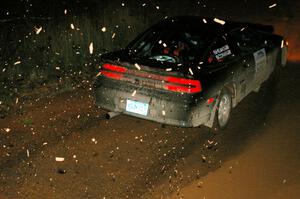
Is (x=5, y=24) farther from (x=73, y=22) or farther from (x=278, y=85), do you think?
(x=278, y=85)

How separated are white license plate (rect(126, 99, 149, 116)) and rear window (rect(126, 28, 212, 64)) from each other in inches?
27.1

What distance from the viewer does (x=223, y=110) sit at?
6.84 meters

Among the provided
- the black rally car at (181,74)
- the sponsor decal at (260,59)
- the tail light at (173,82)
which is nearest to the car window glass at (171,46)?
the black rally car at (181,74)

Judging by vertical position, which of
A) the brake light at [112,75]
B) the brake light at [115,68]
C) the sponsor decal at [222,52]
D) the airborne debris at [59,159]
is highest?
the sponsor decal at [222,52]

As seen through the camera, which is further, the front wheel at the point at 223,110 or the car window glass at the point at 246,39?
the car window glass at the point at 246,39

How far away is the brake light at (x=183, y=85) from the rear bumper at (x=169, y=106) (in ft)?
0.27

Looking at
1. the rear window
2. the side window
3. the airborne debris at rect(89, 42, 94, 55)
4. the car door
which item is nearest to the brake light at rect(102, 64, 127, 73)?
the rear window

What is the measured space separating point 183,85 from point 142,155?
1.07 metres

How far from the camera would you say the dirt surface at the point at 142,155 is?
16.5 feet

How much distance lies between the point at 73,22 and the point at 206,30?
4685 mm

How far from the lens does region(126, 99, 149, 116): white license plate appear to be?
623cm

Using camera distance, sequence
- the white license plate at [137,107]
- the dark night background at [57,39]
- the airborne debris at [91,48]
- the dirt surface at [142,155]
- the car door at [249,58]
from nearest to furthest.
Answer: the dirt surface at [142,155] → the white license plate at [137,107] → the car door at [249,58] → the dark night background at [57,39] → the airborne debris at [91,48]

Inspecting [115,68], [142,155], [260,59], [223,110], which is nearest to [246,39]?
[260,59]

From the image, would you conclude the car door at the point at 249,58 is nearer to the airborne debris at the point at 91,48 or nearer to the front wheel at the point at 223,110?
the front wheel at the point at 223,110
